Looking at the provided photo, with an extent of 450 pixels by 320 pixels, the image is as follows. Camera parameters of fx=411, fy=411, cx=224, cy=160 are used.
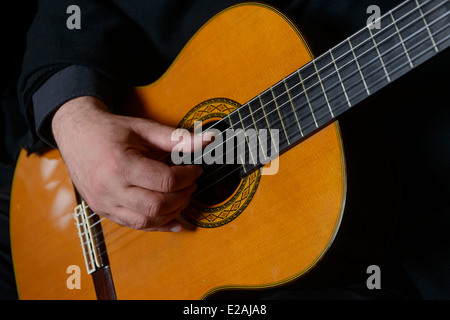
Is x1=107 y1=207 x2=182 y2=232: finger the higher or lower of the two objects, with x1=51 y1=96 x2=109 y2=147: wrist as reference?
lower

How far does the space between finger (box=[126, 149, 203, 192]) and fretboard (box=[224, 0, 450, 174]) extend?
11 cm

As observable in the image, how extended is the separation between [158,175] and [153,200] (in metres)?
0.05

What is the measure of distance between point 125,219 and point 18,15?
3.00 feet

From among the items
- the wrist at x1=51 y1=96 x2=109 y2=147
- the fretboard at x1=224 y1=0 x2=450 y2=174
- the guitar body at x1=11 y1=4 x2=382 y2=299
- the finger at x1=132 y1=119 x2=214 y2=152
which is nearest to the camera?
the fretboard at x1=224 y1=0 x2=450 y2=174

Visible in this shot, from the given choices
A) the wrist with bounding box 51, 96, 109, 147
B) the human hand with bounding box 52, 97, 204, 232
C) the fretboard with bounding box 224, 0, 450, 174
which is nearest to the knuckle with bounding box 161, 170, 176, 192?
the human hand with bounding box 52, 97, 204, 232

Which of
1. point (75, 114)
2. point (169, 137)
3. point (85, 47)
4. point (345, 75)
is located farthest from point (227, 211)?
point (85, 47)

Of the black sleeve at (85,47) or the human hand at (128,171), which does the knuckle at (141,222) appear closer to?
the human hand at (128,171)

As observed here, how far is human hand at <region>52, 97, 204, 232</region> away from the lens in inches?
30.3

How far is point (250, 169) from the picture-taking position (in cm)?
73

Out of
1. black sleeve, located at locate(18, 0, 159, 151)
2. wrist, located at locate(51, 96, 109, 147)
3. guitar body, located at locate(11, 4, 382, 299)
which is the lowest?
guitar body, located at locate(11, 4, 382, 299)

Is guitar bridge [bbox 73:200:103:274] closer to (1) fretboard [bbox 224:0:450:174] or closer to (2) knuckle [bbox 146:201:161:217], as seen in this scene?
(2) knuckle [bbox 146:201:161:217]

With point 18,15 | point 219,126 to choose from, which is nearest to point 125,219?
point 219,126

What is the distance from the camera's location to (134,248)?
35.9 inches

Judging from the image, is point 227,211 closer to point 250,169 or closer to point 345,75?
point 250,169
